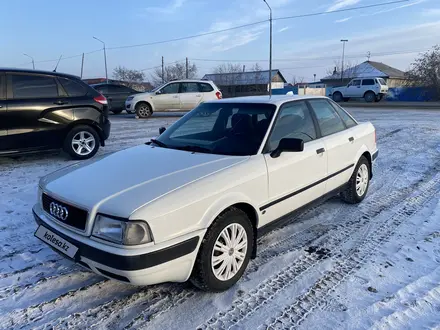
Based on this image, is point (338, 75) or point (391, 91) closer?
point (391, 91)

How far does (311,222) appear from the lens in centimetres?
Result: 425

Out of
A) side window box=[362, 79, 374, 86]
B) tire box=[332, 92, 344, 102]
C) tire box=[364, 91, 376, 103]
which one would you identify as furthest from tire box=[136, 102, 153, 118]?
tire box=[332, 92, 344, 102]

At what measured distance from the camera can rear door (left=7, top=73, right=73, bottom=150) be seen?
20.6 ft

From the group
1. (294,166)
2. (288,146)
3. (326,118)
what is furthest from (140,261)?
(326,118)

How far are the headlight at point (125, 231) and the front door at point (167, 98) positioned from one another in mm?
13734

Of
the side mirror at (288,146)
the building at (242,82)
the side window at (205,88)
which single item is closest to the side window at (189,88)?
the side window at (205,88)

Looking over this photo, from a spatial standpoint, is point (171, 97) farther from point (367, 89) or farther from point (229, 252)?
point (367, 89)

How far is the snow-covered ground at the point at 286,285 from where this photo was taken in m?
2.52

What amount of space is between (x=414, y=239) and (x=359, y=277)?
42.8 inches

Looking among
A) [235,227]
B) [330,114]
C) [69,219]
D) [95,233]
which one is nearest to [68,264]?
[69,219]

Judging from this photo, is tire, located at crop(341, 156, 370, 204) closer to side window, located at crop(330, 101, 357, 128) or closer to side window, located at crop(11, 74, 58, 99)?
side window, located at crop(330, 101, 357, 128)

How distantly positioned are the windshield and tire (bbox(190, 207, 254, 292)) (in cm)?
67

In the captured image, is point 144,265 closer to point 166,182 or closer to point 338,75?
point 166,182

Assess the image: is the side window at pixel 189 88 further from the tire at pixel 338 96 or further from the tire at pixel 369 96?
the tire at pixel 338 96
